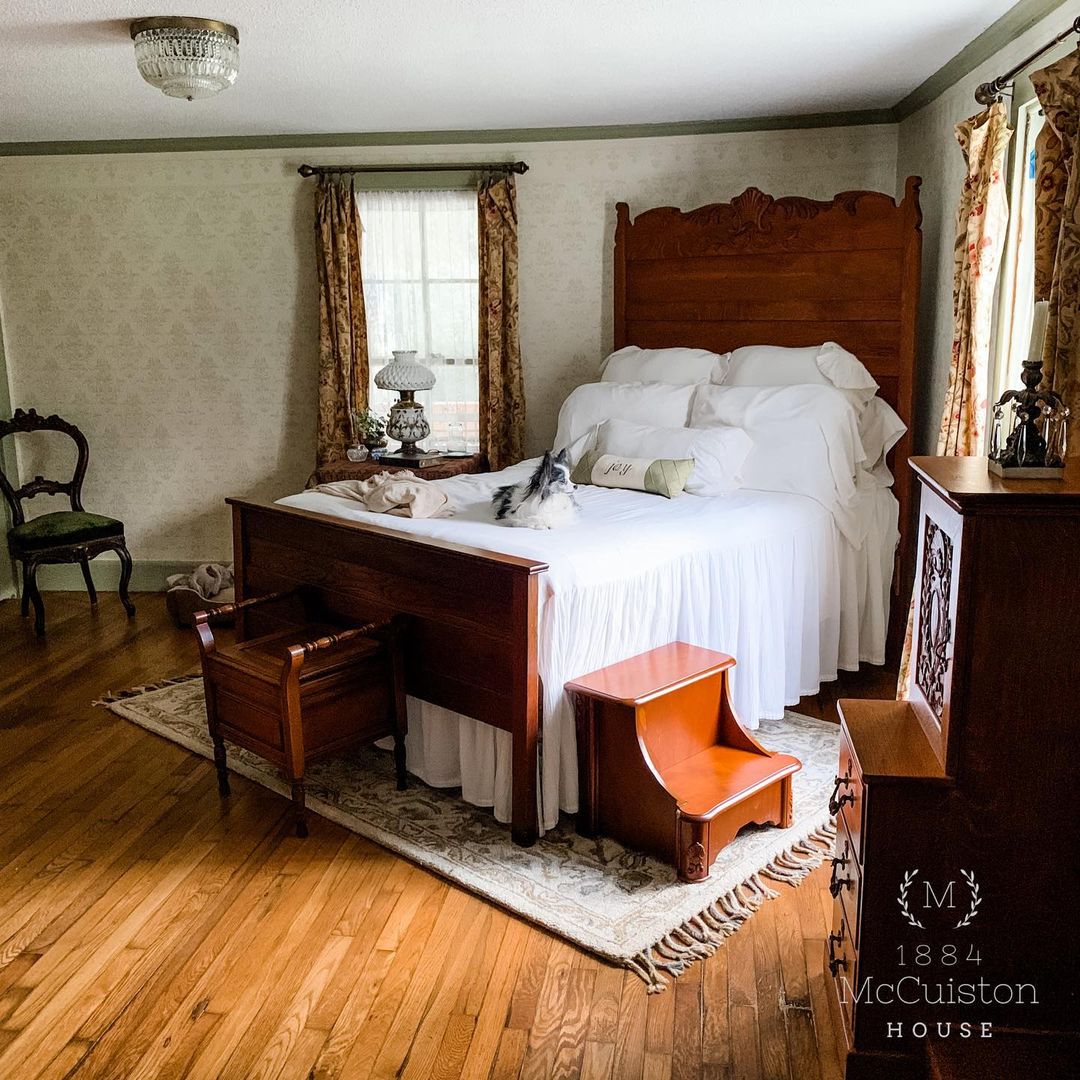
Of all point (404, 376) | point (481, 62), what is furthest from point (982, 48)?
point (404, 376)

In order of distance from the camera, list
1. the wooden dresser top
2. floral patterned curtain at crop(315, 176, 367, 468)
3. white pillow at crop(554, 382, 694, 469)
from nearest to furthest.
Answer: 1. the wooden dresser top
2. white pillow at crop(554, 382, 694, 469)
3. floral patterned curtain at crop(315, 176, 367, 468)

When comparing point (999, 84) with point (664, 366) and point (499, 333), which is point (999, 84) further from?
point (499, 333)

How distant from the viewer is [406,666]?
2957 millimetres

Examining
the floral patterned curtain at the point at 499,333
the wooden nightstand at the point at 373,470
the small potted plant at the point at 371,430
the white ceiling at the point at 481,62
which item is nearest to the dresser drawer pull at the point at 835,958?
the white ceiling at the point at 481,62

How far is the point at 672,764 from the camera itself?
2652 millimetres

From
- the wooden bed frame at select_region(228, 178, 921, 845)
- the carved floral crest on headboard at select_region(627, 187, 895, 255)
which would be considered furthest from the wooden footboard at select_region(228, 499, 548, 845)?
the carved floral crest on headboard at select_region(627, 187, 895, 255)

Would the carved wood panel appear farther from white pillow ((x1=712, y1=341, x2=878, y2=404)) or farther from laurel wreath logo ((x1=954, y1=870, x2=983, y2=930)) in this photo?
white pillow ((x1=712, y1=341, x2=878, y2=404))

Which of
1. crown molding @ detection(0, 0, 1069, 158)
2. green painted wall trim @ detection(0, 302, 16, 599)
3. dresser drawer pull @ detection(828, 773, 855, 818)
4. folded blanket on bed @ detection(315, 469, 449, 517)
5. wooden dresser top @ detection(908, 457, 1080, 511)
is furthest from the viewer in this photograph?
green painted wall trim @ detection(0, 302, 16, 599)

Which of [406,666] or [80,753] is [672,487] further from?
[80,753]

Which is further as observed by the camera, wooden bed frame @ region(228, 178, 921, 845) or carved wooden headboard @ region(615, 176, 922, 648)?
carved wooden headboard @ region(615, 176, 922, 648)

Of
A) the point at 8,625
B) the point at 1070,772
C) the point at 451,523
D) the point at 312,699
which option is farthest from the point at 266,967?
the point at 8,625

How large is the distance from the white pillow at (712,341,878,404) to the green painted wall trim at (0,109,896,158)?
43.8 inches

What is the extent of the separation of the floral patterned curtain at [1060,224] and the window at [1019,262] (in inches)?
20.0

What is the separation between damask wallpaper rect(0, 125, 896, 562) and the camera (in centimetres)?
481
